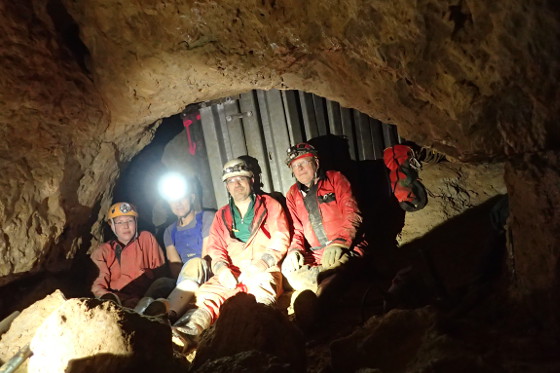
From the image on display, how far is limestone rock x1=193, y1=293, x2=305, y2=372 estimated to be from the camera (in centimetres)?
245

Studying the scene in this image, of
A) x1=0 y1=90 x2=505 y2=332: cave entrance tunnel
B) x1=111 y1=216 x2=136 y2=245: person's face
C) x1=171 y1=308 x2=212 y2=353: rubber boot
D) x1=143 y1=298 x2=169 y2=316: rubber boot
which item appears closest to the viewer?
x1=171 y1=308 x2=212 y2=353: rubber boot

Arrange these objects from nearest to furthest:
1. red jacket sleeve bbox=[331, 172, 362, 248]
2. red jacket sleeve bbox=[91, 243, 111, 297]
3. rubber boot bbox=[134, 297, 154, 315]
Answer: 1. rubber boot bbox=[134, 297, 154, 315]
2. red jacket sleeve bbox=[331, 172, 362, 248]
3. red jacket sleeve bbox=[91, 243, 111, 297]

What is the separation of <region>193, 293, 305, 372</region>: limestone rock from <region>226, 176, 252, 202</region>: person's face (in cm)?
283

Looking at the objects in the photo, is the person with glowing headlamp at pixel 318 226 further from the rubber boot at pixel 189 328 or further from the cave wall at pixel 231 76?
the cave wall at pixel 231 76

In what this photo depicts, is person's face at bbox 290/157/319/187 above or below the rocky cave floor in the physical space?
above

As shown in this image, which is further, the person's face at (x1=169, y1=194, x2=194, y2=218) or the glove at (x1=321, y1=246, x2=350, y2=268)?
the person's face at (x1=169, y1=194, x2=194, y2=218)

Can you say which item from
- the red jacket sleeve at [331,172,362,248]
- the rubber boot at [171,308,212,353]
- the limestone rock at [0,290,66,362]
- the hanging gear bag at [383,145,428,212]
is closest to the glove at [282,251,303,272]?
the red jacket sleeve at [331,172,362,248]

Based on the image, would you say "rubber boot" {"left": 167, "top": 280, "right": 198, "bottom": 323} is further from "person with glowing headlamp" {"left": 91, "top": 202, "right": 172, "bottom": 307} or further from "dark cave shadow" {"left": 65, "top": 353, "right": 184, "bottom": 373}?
"dark cave shadow" {"left": 65, "top": 353, "right": 184, "bottom": 373}

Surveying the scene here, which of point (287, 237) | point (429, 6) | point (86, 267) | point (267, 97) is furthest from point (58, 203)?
point (429, 6)

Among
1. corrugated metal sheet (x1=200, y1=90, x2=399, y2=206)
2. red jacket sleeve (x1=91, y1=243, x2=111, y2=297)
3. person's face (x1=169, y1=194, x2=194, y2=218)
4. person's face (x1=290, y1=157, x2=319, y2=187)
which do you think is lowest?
red jacket sleeve (x1=91, y1=243, x2=111, y2=297)

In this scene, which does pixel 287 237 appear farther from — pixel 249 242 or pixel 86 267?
pixel 86 267

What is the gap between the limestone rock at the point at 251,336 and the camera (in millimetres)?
2449

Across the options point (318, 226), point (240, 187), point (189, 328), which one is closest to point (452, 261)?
point (318, 226)

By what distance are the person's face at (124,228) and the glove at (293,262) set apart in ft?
9.01
